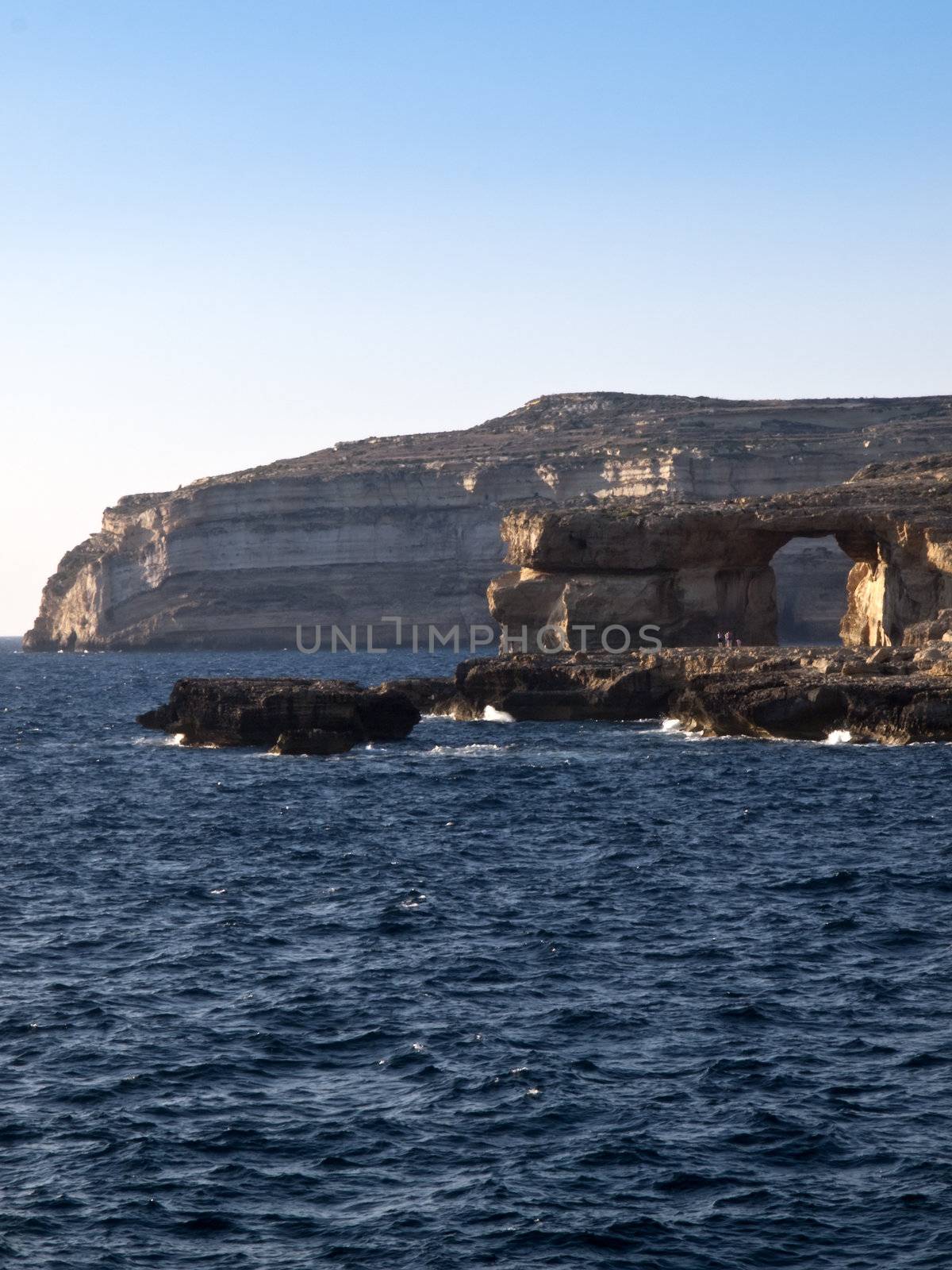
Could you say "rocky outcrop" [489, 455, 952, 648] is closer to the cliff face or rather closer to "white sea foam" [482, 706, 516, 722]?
"white sea foam" [482, 706, 516, 722]

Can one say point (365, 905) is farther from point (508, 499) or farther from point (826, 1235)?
point (508, 499)

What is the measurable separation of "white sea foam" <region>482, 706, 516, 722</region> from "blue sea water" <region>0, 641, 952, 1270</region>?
21.5 meters

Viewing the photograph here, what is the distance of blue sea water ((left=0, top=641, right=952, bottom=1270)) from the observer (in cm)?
1470

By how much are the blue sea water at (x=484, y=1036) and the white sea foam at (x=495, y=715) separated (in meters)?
21.5

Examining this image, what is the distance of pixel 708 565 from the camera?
68.9 meters

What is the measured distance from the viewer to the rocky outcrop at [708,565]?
208 ft

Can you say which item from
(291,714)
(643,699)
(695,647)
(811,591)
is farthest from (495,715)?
(811,591)

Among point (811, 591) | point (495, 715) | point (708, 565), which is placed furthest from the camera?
point (811, 591)

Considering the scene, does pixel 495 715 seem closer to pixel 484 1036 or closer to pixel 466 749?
pixel 466 749

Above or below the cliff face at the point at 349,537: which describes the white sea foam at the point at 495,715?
below

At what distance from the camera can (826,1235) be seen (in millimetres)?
14273

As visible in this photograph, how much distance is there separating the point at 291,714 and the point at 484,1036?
103ft

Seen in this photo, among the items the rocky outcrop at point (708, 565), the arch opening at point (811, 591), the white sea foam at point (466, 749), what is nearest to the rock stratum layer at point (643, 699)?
the white sea foam at point (466, 749)

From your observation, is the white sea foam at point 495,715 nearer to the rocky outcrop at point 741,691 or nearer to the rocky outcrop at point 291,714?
the rocky outcrop at point 741,691
